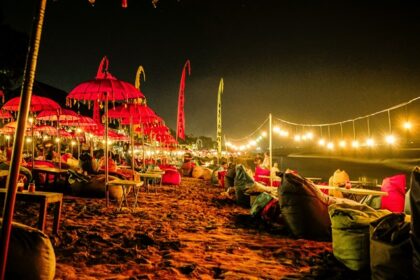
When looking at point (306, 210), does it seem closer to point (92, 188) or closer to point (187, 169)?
point (92, 188)

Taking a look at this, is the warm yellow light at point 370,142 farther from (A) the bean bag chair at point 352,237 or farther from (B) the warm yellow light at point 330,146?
(A) the bean bag chair at point 352,237

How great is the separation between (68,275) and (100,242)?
1260 millimetres

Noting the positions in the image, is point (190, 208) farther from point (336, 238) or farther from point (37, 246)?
point (37, 246)

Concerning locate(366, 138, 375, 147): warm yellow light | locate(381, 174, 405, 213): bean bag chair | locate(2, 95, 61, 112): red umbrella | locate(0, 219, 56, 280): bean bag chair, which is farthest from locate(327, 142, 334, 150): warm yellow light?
locate(0, 219, 56, 280): bean bag chair

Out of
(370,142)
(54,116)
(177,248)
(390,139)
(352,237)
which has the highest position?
(54,116)

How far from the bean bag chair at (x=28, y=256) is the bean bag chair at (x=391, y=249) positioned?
312 centimetres

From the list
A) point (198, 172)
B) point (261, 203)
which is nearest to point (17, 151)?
point (261, 203)

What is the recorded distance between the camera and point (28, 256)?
252 cm

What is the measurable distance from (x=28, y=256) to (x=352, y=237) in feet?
11.5

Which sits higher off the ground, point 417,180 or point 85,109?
point 85,109

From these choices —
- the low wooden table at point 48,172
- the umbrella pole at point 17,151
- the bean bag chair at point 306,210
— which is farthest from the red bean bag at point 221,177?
the umbrella pole at point 17,151

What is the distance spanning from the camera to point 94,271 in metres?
3.47

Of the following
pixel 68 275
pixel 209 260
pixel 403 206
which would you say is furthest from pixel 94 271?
pixel 403 206

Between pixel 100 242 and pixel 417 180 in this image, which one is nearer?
pixel 417 180
